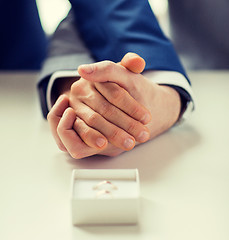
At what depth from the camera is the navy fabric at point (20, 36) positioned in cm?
95

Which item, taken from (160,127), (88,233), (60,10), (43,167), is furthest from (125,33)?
(60,10)

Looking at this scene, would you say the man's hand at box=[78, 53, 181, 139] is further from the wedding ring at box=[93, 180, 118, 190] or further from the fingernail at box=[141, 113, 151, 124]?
the wedding ring at box=[93, 180, 118, 190]

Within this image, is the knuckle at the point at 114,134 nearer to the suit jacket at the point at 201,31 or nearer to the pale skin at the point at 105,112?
the pale skin at the point at 105,112

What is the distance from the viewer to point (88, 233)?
401 millimetres

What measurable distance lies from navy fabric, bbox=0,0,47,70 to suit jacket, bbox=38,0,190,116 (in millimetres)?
196

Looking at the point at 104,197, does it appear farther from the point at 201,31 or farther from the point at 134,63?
the point at 201,31

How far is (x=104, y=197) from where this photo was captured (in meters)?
Result: 0.40

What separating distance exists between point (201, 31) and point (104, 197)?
0.67 meters

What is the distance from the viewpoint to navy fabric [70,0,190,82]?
68 cm

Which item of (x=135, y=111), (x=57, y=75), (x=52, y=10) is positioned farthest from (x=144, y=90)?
(x=52, y=10)

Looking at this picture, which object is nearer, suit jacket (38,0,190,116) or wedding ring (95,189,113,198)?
wedding ring (95,189,113,198)

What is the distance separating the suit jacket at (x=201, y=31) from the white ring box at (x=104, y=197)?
0.61 m

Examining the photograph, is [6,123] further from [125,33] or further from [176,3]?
[176,3]

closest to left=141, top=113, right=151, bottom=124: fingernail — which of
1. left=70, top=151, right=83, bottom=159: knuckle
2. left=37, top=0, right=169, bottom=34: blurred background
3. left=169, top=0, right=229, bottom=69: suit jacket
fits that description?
left=70, top=151, right=83, bottom=159: knuckle
